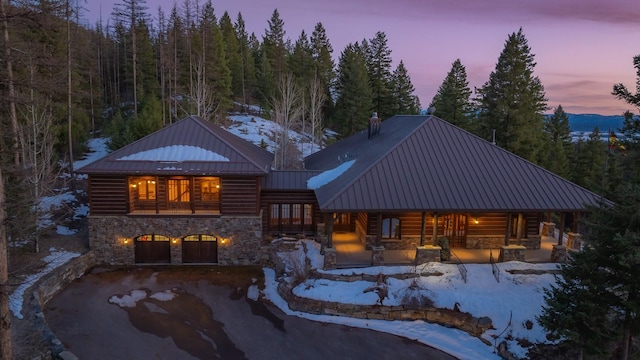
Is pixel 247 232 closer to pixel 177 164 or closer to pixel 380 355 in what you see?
pixel 177 164

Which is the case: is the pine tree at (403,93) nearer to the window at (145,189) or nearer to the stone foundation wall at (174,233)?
the stone foundation wall at (174,233)

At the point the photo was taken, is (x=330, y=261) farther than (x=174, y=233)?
No

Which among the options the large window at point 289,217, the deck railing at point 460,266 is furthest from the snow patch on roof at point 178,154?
the deck railing at point 460,266

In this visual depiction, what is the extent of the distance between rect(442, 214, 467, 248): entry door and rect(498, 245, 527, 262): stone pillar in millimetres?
2284

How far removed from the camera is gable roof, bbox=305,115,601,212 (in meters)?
17.6

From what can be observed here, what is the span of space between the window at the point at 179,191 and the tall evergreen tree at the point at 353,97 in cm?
2934

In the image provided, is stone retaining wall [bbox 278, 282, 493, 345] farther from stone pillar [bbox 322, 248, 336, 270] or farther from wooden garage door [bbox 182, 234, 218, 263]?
wooden garage door [bbox 182, 234, 218, 263]

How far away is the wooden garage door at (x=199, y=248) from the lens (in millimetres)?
20812

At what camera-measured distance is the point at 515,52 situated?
3175 cm

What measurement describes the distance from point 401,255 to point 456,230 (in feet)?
11.0

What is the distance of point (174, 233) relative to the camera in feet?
67.6

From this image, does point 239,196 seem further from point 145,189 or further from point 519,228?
point 519,228

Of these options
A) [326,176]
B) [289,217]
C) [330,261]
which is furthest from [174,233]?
[326,176]

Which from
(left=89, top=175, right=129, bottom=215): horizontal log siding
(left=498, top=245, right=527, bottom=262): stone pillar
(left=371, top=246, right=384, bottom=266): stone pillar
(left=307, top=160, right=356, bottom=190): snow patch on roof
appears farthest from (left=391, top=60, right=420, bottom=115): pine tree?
(left=89, top=175, right=129, bottom=215): horizontal log siding
